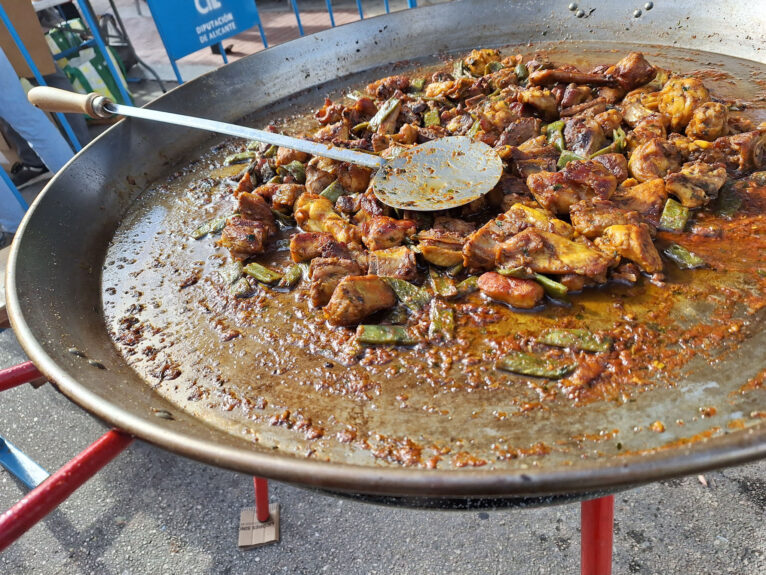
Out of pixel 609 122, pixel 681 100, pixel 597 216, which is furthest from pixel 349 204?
pixel 681 100

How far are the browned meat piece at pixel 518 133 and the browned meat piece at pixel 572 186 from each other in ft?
1.89

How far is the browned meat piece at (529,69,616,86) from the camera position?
3.11 metres

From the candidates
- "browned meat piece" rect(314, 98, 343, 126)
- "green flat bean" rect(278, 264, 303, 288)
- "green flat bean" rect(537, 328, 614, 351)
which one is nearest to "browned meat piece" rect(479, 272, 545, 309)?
"green flat bean" rect(537, 328, 614, 351)

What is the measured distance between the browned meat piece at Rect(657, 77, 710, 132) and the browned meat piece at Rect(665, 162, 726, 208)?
1.98 ft

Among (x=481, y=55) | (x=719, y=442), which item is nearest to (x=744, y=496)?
(x=719, y=442)

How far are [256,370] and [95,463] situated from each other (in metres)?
0.67

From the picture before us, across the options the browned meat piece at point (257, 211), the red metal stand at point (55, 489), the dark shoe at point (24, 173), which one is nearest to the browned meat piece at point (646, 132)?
the browned meat piece at point (257, 211)

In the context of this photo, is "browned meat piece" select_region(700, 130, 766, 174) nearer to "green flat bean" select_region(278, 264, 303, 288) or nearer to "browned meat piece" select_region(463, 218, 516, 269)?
"browned meat piece" select_region(463, 218, 516, 269)

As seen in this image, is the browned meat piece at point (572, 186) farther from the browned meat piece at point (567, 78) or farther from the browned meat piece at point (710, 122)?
the browned meat piece at point (567, 78)

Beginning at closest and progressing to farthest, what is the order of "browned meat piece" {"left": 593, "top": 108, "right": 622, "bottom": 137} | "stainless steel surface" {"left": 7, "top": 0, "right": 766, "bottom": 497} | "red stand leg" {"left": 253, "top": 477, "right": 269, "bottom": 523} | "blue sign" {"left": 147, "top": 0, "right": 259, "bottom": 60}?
"stainless steel surface" {"left": 7, "top": 0, "right": 766, "bottom": 497}, "browned meat piece" {"left": 593, "top": 108, "right": 622, "bottom": 137}, "red stand leg" {"left": 253, "top": 477, "right": 269, "bottom": 523}, "blue sign" {"left": 147, "top": 0, "right": 259, "bottom": 60}

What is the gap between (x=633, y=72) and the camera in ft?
9.91

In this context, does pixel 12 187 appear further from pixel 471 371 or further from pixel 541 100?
pixel 471 371

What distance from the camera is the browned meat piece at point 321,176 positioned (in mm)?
2795

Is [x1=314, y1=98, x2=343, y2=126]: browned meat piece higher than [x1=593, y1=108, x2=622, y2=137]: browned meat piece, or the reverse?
[x1=314, y1=98, x2=343, y2=126]: browned meat piece
